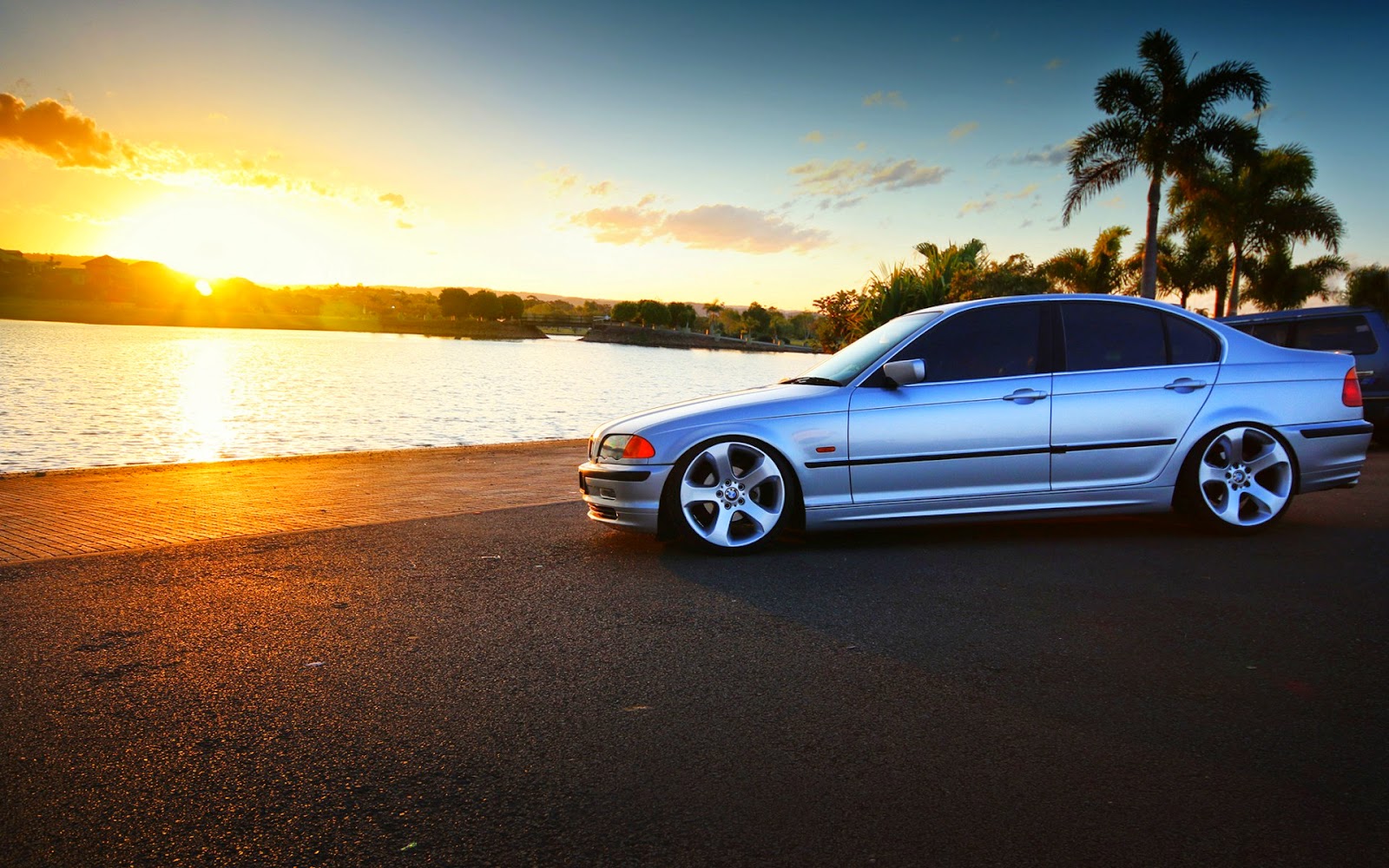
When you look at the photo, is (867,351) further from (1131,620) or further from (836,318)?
(836,318)

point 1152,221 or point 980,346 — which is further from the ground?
point 1152,221

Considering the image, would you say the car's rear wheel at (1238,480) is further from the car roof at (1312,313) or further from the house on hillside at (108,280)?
the house on hillside at (108,280)

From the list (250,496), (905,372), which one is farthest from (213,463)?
(905,372)

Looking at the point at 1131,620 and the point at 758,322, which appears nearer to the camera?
the point at 1131,620

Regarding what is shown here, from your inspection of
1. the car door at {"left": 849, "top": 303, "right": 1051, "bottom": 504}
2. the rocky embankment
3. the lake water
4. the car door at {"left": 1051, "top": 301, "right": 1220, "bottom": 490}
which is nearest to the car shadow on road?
the car door at {"left": 849, "top": 303, "right": 1051, "bottom": 504}

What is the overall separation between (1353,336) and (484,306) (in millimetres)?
167480

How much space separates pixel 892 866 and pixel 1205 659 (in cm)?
236

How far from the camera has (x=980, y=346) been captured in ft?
21.6

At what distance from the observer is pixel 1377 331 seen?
12648 mm

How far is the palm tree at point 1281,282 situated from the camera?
166 ft

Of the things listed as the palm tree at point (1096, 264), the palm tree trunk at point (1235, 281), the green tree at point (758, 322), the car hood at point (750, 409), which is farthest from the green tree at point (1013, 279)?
the green tree at point (758, 322)

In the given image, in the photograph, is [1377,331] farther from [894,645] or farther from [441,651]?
[441,651]

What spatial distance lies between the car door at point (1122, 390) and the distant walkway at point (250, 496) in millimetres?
4085

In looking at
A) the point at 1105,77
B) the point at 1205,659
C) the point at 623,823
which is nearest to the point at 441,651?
the point at 623,823
